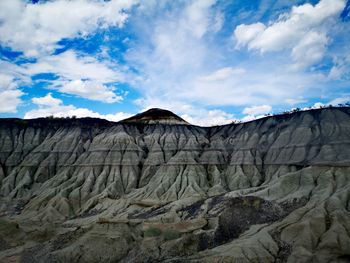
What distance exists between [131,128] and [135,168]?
15123 millimetres

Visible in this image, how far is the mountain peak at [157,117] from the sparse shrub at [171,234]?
51559mm

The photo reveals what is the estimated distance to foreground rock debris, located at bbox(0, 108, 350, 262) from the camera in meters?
34.2

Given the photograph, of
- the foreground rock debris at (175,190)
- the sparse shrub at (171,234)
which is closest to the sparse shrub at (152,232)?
the foreground rock debris at (175,190)

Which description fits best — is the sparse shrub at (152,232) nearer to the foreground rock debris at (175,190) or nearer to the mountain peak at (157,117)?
the foreground rock debris at (175,190)

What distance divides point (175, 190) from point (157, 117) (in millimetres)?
35092

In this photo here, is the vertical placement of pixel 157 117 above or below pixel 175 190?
above

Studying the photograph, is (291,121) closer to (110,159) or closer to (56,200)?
(110,159)

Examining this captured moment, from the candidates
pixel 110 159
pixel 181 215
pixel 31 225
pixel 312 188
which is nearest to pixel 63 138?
pixel 110 159

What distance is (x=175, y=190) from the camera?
61.2 meters

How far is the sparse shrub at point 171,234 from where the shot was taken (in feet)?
122

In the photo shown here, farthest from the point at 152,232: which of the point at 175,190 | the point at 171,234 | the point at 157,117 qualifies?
the point at 157,117

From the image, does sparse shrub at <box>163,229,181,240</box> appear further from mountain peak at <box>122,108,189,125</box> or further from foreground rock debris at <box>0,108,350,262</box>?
mountain peak at <box>122,108,189,125</box>

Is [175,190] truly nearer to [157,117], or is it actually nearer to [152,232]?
[152,232]

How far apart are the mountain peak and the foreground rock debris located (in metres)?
0.55
